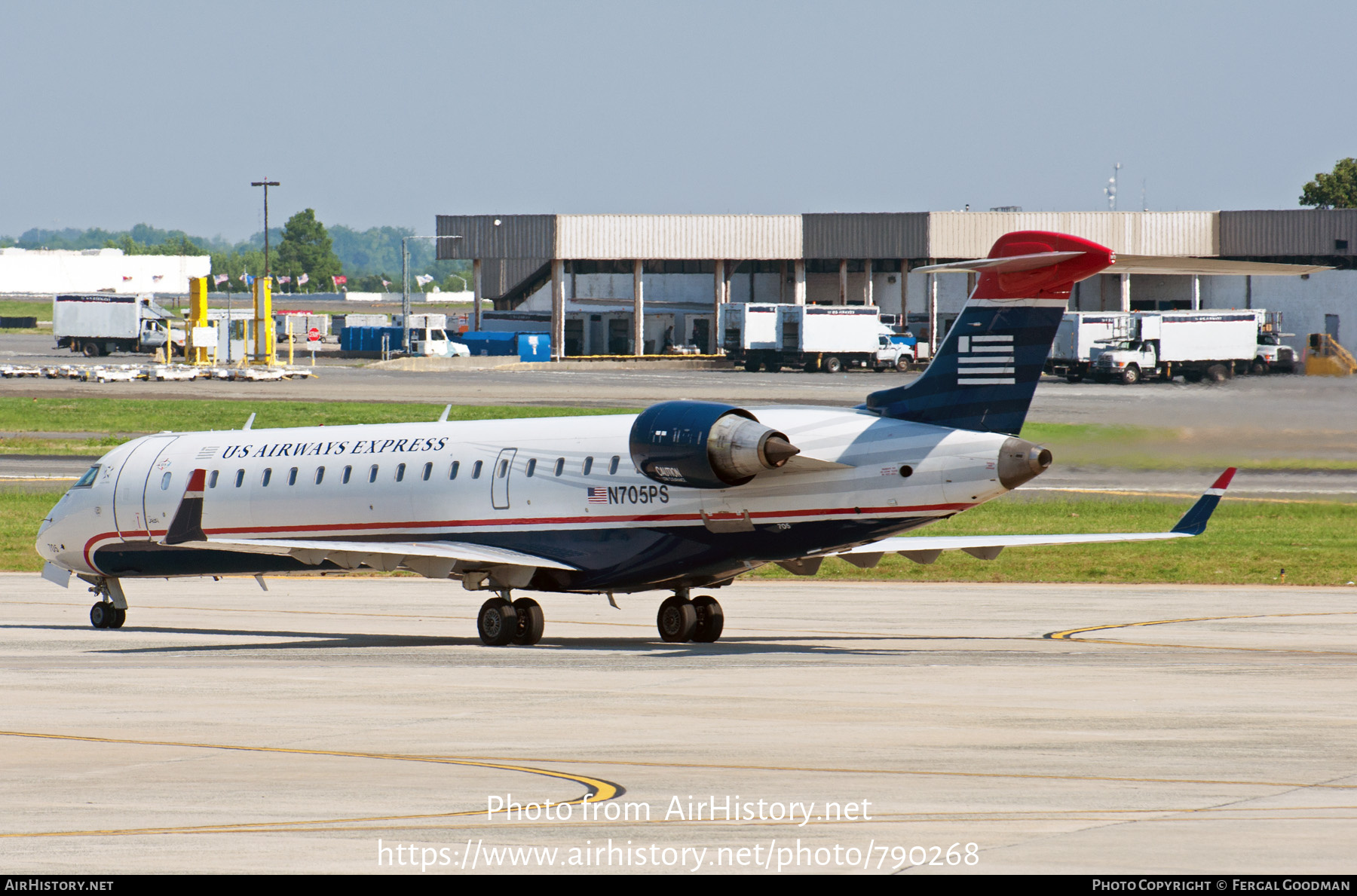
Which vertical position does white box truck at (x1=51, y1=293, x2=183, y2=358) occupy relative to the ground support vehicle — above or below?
above

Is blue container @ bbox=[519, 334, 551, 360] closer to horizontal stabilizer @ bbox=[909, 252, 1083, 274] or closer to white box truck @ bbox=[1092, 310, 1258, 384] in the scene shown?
→ white box truck @ bbox=[1092, 310, 1258, 384]

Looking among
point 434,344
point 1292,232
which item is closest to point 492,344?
point 434,344

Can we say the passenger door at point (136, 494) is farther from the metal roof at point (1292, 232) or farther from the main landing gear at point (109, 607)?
the metal roof at point (1292, 232)

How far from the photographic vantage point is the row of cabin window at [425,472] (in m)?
25.6

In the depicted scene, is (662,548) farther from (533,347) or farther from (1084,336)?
(533,347)

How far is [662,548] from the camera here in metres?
24.9

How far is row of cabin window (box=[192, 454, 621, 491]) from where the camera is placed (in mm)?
25625

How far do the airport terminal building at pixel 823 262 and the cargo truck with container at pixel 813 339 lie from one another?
681cm

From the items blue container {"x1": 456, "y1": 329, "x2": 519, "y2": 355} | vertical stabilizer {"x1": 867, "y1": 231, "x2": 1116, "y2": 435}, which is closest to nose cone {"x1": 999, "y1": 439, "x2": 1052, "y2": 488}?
vertical stabilizer {"x1": 867, "y1": 231, "x2": 1116, "y2": 435}

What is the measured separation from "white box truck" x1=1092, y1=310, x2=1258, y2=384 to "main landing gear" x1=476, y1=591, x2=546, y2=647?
68.0 meters

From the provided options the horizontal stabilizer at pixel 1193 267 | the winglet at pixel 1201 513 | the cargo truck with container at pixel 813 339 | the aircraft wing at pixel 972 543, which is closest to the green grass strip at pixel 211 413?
the cargo truck with container at pixel 813 339

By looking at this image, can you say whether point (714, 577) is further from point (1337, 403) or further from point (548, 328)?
point (548, 328)

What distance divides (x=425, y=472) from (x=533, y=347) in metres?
94.7

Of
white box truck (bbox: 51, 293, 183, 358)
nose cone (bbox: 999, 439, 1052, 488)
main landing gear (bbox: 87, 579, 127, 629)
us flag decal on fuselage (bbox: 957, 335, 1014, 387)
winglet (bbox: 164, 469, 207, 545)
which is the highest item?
white box truck (bbox: 51, 293, 183, 358)
